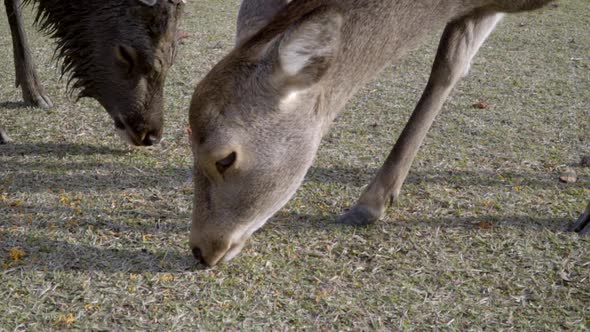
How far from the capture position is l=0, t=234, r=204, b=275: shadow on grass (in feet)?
9.36

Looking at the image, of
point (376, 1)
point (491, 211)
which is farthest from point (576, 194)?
point (376, 1)

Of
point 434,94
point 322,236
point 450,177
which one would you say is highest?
point 434,94

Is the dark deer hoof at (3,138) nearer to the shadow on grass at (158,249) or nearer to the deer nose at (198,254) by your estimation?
the shadow on grass at (158,249)

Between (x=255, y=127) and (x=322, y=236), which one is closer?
(x=255, y=127)

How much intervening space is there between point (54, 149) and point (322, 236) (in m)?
2.15

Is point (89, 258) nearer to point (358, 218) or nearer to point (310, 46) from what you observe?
point (358, 218)

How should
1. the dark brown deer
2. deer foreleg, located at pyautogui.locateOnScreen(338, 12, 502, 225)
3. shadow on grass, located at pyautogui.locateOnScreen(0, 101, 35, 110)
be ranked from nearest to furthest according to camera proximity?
deer foreleg, located at pyautogui.locateOnScreen(338, 12, 502, 225), the dark brown deer, shadow on grass, located at pyautogui.locateOnScreen(0, 101, 35, 110)

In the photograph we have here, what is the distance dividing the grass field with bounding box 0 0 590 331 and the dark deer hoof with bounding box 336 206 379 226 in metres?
0.05

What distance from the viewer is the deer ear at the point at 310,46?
7.13 feet

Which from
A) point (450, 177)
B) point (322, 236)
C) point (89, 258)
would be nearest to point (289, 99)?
point (322, 236)

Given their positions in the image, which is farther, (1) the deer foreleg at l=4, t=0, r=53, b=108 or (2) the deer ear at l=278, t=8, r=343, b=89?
(1) the deer foreleg at l=4, t=0, r=53, b=108

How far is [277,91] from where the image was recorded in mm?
2488

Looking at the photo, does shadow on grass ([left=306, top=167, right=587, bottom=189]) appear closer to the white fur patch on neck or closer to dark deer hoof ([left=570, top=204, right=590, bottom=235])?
dark deer hoof ([left=570, top=204, right=590, bottom=235])

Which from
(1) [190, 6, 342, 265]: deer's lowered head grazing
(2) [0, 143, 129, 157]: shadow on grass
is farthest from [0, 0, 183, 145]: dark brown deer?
(1) [190, 6, 342, 265]: deer's lowered head grazing
